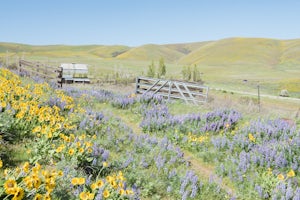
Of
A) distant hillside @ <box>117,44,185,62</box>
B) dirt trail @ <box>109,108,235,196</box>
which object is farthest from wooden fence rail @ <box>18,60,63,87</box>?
distant hillside @ <box>117,44,185,62</box>

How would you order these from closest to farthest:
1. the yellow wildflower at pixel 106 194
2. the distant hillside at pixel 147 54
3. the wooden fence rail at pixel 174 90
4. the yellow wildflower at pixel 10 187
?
the yellow wildflower at pixel 10 187
the yellow wildflower at pixel 106 194
the wooden fence rail at pixel 174 90
the distant hillside at pixel 147 54

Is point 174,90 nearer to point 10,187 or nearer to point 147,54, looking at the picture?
point 10,187

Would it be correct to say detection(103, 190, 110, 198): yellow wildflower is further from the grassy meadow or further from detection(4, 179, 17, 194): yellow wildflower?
detection(4, 179, 17, 194): yellow wildflower

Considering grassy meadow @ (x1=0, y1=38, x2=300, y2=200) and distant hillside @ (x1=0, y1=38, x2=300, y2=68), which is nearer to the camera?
grassy meadow @ (x1=0, y1=38, x2=300, y2=200)

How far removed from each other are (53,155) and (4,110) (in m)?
2.31

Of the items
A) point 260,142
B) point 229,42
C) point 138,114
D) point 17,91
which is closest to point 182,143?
point 260,142

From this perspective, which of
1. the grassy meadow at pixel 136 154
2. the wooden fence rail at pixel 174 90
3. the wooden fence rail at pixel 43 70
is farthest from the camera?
the wooden fence rail at pixel 43 70

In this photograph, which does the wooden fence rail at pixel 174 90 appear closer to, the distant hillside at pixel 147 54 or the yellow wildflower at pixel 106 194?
the yellow wildflower at pixel 106 194

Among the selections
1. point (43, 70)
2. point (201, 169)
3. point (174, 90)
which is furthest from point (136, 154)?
point (43, 70)

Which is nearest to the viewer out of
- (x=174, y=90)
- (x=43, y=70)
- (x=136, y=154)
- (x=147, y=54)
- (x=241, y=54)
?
(x=136, y=154)

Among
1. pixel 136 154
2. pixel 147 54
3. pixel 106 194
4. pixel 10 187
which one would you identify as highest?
pixel 147 54

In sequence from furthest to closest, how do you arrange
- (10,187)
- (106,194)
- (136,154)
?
(136,154)
(106,194)
(10,187)

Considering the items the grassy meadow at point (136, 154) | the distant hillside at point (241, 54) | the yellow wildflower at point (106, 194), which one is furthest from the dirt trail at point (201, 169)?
the distant hillside at point (241, 54)

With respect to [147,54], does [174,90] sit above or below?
below
